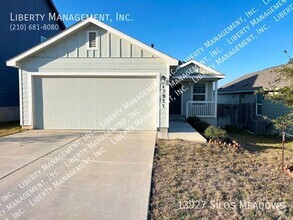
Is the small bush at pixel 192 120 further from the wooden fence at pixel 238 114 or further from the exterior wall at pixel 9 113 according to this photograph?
the exterior wall at pixel 9 113

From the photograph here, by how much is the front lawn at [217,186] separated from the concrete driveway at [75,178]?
31cm

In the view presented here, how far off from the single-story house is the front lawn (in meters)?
3.33

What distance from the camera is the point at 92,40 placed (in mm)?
9047

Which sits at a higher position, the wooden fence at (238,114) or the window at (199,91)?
the window at (199,91)

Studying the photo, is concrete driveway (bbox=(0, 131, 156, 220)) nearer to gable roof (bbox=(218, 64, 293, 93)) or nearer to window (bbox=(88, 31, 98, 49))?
window (bbox=(88, 31, 98, 49))

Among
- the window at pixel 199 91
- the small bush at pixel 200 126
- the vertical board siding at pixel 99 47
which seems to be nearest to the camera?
the vertical board siding at pixel 99 47

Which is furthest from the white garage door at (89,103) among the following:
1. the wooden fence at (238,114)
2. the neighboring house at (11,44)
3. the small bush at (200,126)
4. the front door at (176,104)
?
the wooden fence at (238,114)

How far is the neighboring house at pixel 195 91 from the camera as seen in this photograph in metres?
12.4

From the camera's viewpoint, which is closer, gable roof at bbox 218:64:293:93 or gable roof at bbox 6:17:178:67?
gable roof at bbox 6:17:178:67

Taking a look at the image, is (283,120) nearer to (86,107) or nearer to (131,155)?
(131,155)

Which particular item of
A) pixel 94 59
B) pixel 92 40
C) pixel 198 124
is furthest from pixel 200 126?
pixel 92 40

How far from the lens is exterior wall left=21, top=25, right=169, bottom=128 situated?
8961 millimetres

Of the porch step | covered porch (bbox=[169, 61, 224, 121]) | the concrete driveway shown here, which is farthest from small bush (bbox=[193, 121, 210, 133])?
the concrete driveway

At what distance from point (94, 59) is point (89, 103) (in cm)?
179
